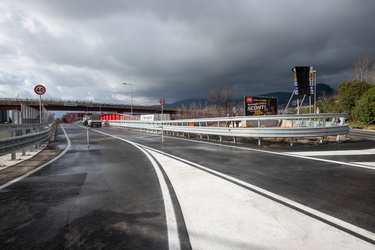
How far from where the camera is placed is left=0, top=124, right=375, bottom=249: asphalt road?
7.63 feet

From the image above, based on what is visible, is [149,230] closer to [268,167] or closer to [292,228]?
[292,228]

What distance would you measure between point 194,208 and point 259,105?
2449cm

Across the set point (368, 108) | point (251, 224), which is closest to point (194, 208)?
point (251, 224)

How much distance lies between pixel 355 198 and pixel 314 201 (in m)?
0.76

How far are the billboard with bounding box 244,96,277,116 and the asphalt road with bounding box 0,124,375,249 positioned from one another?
19843 mm

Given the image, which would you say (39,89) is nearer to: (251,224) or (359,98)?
(251,224)

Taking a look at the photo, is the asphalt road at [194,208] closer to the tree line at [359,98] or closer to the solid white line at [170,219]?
the solid white line at [170,219]

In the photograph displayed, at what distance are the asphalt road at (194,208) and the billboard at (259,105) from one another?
781 inches

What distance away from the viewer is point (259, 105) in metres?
25.5

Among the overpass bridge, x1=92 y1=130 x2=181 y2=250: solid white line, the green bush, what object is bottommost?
x1=92 y1=130 x2=181 y2=250: solid white line

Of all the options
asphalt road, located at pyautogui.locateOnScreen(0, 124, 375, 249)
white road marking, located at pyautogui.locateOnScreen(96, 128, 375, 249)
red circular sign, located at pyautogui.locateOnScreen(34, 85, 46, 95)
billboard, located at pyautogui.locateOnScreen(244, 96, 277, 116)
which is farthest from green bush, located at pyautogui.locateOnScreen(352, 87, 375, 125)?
red circular sign, located at pyautogui.locateOnScreen(34, 85, 46, 95)

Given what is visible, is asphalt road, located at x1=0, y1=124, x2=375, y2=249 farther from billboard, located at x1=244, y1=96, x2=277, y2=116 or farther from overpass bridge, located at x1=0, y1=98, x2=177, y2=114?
overpass bridge, located at x1=0, y1=98, x2=177, y2=114

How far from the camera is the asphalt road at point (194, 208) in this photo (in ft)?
7.63

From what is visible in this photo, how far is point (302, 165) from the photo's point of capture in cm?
562
